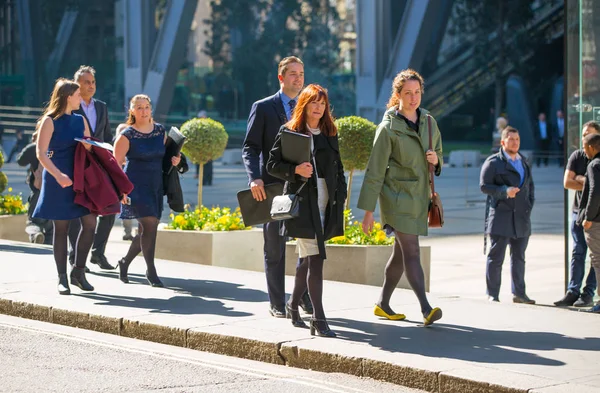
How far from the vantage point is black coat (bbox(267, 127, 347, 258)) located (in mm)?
7703

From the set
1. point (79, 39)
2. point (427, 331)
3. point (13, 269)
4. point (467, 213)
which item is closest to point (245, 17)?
point (79, 39)

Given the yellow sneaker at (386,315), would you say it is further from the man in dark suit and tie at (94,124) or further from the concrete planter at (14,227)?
the concrete planter at (14,227)

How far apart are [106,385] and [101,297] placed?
9.88ft

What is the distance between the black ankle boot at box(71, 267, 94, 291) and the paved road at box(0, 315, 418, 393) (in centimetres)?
154

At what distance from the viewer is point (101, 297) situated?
9.62m

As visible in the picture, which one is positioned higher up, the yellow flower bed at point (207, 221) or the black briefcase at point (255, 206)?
the black briefcase at point (255, 206)

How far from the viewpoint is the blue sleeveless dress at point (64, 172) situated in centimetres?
963

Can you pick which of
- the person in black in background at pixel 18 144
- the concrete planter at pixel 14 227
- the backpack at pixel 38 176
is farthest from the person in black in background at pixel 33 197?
the person in black in background at pixel 18 144

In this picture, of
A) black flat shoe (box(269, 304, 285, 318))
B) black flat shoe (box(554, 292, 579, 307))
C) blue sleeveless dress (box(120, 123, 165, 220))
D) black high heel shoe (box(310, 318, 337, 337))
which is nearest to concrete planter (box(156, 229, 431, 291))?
blue sleeveless dress (box(120, 123, 165, 220))

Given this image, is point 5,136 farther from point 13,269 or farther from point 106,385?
point 106,385

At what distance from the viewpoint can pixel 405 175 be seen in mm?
8078

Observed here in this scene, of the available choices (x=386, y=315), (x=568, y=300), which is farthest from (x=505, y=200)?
(x=386, y=315)

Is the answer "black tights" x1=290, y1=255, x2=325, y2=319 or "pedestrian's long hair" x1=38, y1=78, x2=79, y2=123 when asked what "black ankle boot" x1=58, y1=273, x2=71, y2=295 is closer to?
"pedestrian's long hair" x1=38, y1=78, x2=79, y2=123

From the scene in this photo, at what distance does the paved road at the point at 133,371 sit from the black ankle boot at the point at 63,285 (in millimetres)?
1369
